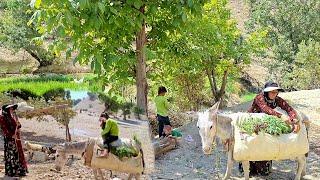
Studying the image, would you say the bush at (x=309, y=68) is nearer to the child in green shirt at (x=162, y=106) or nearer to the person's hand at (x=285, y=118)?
the child in green shirt at (x=162, y=106)

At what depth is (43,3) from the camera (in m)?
7.90

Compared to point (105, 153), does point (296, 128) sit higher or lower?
higher

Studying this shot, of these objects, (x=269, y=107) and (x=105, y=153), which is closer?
(x=105, y=153)

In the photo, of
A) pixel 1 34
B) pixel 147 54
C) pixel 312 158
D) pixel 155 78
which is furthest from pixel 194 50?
pixel 1 34

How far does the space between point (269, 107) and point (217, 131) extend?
1.04m

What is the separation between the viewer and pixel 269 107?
7738mm

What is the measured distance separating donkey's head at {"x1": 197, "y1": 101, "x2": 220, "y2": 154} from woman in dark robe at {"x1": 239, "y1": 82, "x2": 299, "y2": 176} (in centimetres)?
106

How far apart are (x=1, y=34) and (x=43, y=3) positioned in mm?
22069

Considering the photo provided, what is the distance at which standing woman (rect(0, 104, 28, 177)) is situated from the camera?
800 cm

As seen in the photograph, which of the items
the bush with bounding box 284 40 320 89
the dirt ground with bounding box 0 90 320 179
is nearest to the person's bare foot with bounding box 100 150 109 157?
the dirt ground with bounding box 0 90 320 179

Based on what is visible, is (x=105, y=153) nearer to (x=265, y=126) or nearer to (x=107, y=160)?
(x=107, y=160)

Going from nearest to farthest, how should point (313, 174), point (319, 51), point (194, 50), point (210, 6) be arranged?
point (313, 174)
point (194, 50)
point (210, 6)
point (319, 51)

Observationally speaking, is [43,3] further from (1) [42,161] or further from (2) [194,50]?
(2) [194,50]

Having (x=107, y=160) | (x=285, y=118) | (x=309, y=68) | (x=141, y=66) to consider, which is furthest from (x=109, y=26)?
(x=309, y=68)
